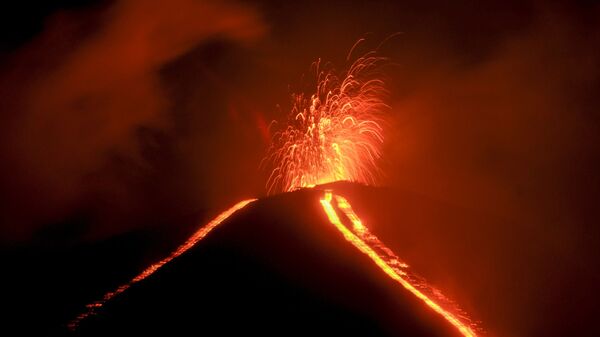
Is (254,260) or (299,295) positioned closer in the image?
(299,295)

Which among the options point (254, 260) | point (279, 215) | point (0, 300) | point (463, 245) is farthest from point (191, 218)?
point (463, 245)

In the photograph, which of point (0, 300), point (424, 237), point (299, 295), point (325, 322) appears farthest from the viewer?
point (424, 237)

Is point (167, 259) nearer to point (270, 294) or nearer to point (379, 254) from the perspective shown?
point (270, 294)

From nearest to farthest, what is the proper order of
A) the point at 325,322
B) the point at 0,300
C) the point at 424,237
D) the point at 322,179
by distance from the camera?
the point at 325,322 < the point at 0,300 < the point at 424,237 < the point at 322,179

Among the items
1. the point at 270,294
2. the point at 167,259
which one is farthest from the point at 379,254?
the point at 167,259

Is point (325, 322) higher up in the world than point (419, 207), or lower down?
lower down

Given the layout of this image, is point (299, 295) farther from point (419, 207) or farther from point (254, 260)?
point (419, 207)

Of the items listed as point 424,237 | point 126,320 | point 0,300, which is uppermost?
point 424,237
